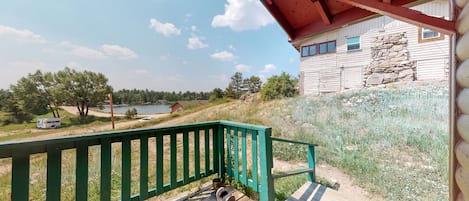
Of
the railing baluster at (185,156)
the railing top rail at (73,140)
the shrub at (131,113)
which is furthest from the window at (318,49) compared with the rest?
the shrub at (131,113)

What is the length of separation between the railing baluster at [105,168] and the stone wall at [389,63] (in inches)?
134

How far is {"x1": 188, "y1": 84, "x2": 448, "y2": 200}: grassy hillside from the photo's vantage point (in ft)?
6.86

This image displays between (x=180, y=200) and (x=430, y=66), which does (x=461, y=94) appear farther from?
(x=430, y=66)

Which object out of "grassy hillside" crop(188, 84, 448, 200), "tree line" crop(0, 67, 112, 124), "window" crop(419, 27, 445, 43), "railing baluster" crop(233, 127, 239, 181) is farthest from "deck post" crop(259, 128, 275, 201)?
"tree line" crop(0, 67, 112, 124)

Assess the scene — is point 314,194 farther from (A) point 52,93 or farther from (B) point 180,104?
(A) point 52,93

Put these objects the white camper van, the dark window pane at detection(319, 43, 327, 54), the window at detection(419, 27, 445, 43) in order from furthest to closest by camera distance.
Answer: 1. the dark window pane at detection(319, 43, 327, 54)
2. the white camper van
3. the window at detection(419, 27, 445, 43)

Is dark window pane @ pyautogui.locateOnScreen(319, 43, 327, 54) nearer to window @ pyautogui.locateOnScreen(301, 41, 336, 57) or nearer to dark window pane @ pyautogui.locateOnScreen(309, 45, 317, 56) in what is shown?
window @ pyautogui.locateOnScreen(301, 41, 336, 57)

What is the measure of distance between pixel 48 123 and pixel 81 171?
2.16 meters

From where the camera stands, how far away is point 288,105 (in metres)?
4.16

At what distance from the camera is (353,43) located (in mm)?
3129

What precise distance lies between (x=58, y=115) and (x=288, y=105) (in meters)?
4.02

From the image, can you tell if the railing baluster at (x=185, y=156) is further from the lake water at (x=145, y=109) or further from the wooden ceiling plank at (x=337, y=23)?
the lake water at (x=145, y=109)

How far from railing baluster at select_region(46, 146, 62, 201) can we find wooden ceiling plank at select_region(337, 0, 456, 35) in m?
1.83

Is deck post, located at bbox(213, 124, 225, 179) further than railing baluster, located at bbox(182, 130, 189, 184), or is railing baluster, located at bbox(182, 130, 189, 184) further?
deck post, located at bbox(213, 124, 225, 179)
